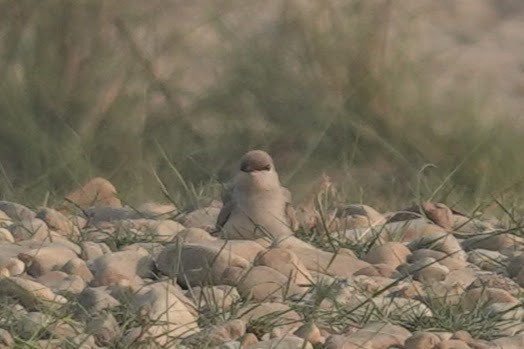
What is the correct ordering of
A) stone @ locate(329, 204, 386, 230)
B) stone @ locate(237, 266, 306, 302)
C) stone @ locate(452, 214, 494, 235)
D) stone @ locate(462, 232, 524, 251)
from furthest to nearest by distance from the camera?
1. stone @ locate(452, 214, 494, 235)
2. stone @ locate(329, 204, 386, 230)
3. stone @ locate(462, 232, 524, 251)
4. stone @ locate(237, 266, 306, 302)

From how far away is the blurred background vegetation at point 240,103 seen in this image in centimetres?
777

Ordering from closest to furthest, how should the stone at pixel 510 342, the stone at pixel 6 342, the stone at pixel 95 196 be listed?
the stone at pixel 6 342, the stone at pixel 510 342, the stone at pixel 95 196

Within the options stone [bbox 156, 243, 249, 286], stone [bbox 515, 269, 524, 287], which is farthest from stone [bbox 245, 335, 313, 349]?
stone [bbox 515, 269, 524, 287]

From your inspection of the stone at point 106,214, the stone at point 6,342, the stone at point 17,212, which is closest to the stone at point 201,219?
the stone at point 106,214

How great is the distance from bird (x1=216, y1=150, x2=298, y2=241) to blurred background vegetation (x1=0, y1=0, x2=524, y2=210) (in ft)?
6.10

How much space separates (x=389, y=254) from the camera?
5484mm

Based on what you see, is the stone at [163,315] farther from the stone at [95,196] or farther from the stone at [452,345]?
the stone at [95,196]

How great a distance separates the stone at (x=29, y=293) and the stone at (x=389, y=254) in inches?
46.1

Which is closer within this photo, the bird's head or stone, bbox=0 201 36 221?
the bird's head

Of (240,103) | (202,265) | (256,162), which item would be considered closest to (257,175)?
(256,162)

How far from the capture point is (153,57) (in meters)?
8.18

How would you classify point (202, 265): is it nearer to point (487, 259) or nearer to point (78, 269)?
point (78, 269)

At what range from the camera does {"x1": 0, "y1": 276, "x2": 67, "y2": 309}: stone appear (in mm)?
4648

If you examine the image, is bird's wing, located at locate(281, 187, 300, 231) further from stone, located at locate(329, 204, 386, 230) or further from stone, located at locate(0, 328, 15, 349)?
stone, located at locate(0, 328, 15, 349)
